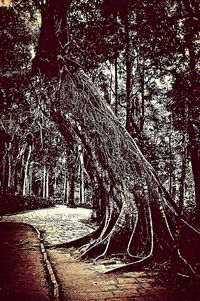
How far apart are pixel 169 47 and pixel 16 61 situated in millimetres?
6156

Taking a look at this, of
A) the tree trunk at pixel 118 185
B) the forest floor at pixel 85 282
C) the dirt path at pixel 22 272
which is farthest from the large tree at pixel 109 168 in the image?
the dirt path at pixel 22 272

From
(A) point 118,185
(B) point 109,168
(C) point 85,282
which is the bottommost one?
(C) point 85,282

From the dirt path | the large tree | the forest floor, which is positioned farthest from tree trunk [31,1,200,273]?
the dirt path

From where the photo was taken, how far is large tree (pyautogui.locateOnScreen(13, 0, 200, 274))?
21.0 ft

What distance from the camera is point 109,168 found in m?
7.25

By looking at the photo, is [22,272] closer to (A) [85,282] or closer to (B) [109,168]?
(A) [85,282]

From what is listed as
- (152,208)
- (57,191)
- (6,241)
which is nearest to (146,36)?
(152,208)

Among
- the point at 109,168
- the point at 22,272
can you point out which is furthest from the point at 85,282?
the point at 109,168

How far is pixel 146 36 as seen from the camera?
31.3ft

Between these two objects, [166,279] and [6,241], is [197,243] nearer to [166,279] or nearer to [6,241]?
[166,279]

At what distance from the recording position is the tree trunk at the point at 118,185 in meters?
6.35

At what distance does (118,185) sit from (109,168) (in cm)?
43

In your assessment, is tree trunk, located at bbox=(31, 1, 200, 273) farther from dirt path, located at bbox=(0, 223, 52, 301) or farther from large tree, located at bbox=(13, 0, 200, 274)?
dirt path, located at bbox=(0, 223, 52, 301)

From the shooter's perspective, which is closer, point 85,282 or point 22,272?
point 85,282
